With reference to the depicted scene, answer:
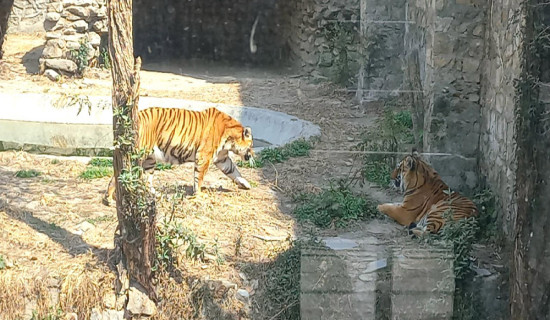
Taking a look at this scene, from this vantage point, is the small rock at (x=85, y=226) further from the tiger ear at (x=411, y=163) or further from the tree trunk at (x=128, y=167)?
the tiger ear at (x=411, y=163)

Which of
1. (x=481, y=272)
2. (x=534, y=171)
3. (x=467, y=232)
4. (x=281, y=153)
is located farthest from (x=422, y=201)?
(x=534, y=171)

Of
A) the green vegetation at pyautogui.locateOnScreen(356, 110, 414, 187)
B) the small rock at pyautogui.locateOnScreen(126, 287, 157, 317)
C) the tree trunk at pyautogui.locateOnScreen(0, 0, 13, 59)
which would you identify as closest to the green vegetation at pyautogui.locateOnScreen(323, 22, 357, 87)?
the green vegetation at pyautogui.locateOnScreen(356, 110, 414, 187)

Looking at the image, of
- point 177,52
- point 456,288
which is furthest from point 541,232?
point 177,52

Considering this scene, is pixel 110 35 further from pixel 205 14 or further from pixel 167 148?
pixel 205 14

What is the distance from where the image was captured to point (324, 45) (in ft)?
47.7

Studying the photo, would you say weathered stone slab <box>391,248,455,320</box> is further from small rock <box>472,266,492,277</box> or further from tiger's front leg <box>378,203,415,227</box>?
tiger's front leg <box>378,203,415,227</box>

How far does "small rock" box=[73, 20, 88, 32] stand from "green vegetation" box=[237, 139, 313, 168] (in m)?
5.83

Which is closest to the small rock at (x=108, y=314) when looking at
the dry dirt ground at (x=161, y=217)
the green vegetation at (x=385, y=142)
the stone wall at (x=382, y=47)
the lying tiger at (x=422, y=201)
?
the dry dirt ground at (x=161, y=217)

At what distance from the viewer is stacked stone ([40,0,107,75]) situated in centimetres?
1381

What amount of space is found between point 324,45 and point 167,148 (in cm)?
715

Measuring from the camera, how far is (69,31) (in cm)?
1403

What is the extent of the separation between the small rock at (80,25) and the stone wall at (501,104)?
27.5 ft

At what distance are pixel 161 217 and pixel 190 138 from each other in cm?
105

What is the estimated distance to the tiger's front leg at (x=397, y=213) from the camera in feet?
23.9
